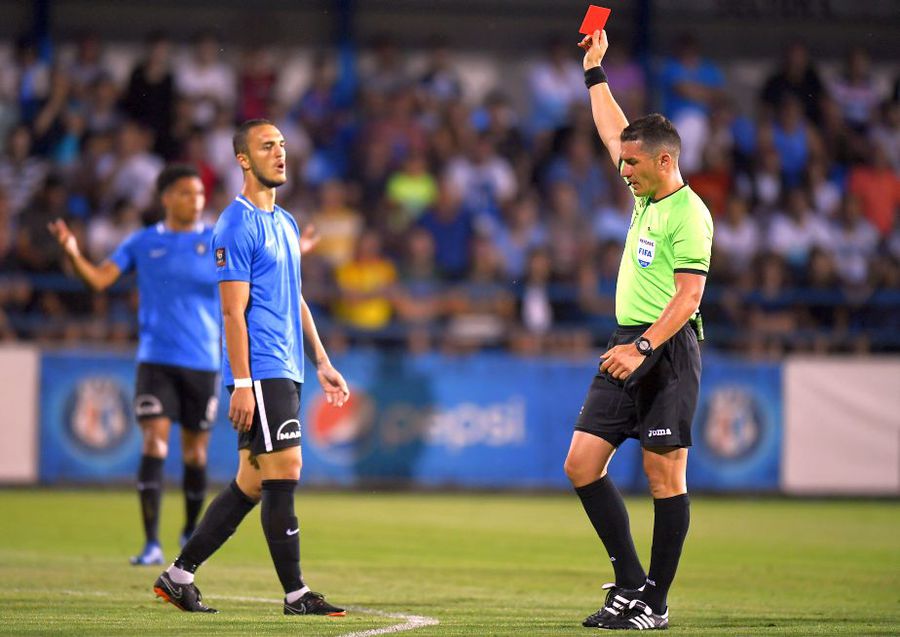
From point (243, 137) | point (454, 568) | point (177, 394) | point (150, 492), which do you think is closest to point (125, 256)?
point (177, 394)

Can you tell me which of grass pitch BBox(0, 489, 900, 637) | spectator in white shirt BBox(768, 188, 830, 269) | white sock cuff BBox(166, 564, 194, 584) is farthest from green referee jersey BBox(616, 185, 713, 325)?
spectator in white shirt BBox(768, 188, 830, 269)

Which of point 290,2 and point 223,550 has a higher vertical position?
point 290,2

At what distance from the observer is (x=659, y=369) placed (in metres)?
7.28

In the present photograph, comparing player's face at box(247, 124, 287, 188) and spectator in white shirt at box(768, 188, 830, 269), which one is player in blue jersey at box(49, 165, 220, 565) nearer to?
player's face at box(247, 124, 287, 188)

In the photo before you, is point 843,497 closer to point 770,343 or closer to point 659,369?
point 770,343

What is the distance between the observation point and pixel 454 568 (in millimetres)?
10234

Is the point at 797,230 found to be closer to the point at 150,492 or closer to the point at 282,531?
the point at 150,492

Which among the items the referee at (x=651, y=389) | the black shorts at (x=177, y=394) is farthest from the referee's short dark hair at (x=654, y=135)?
the black shorts at (x=177, y=394)

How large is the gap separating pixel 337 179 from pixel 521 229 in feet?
8.46

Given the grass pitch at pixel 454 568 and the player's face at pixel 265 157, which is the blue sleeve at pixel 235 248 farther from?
the grass pitch at pixel 454 568

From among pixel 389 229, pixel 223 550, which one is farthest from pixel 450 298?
pixel 223 550

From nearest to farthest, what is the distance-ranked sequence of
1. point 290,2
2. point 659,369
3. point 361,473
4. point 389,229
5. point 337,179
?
point 659,369
point 361,473
point 389,229
point 337,179
point 290,2

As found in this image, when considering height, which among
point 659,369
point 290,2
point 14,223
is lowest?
point 659,369

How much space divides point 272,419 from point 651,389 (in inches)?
73.7
